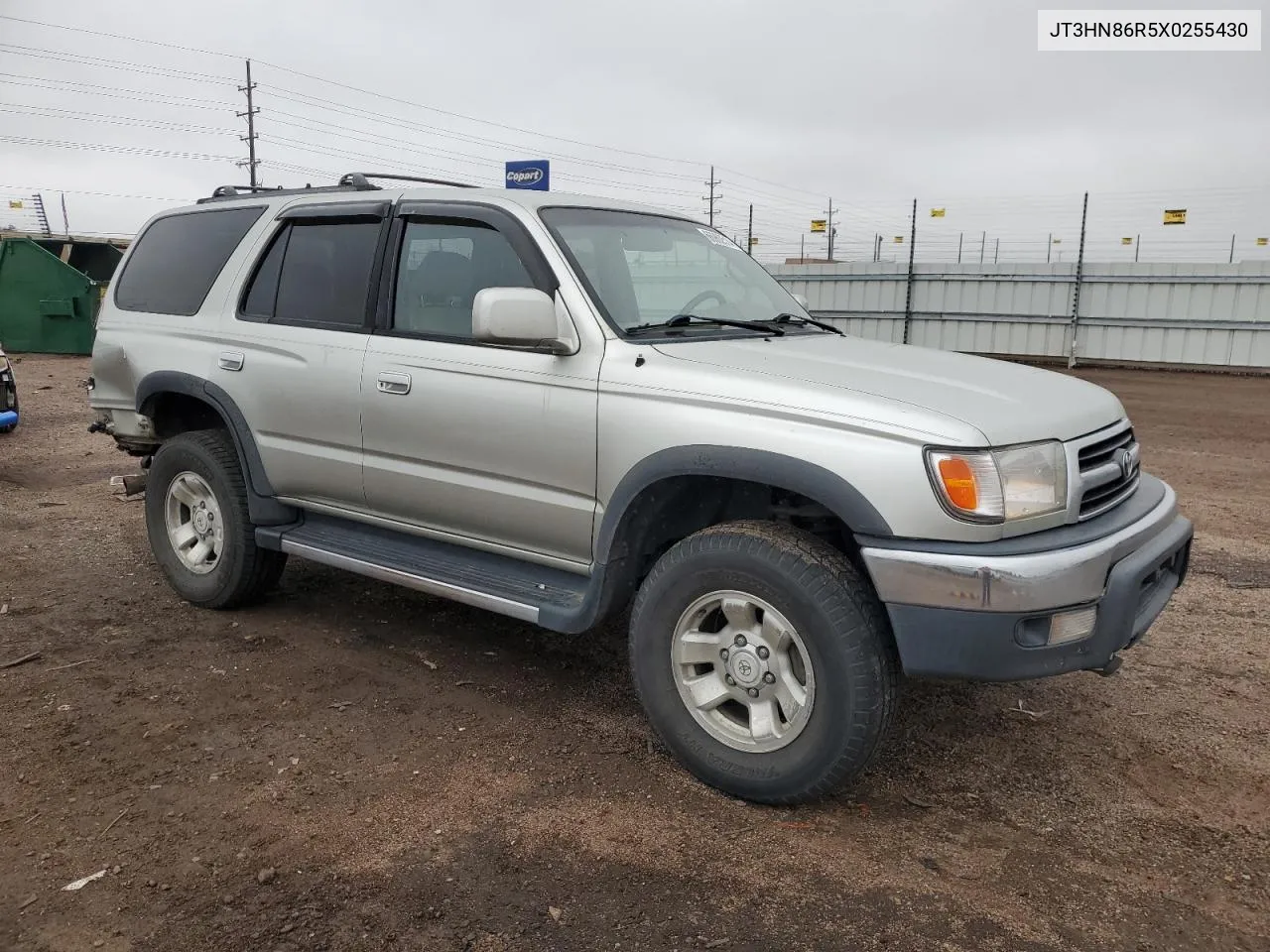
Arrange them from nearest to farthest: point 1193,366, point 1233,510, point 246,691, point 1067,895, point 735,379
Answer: point 1067,895 < point 735,379 < point 246,691 < point 1233,510 < point 1193,366

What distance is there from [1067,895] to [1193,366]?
17.3m

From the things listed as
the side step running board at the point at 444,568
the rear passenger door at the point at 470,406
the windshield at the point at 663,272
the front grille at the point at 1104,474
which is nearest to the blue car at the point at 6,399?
the side step running board at the point at 444,568

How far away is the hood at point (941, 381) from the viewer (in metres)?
2.93

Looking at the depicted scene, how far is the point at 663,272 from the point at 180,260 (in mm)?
2624

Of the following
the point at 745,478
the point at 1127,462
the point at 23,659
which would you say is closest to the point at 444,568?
the point at 745,478

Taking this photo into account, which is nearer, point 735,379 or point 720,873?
point 720,873

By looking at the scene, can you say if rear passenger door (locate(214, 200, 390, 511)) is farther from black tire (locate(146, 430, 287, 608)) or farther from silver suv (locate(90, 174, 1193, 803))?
black tire (locate(146, 430, 287, 608))

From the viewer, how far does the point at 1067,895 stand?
274cm

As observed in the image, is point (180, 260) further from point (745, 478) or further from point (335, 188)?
point (745, 478)

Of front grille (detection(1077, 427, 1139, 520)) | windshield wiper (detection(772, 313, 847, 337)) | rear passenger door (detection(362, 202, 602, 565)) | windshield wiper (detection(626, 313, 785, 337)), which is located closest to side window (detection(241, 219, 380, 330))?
rear passenger door (detection(362, 202, 602, 565))

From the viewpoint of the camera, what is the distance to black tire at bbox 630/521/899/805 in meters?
2.91

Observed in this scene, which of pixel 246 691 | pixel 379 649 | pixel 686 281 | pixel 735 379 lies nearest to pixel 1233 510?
pixel 686 281

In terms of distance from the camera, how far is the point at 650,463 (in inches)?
128

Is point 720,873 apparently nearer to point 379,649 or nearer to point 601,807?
point 601,807
